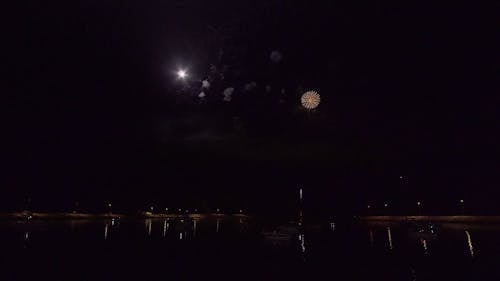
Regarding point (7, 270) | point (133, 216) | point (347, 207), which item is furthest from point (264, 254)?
point (133, 216)

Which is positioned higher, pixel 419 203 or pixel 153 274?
pixel 419 203

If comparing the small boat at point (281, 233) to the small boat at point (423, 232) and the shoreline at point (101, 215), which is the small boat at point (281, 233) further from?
the shoreline at point (101, 215)

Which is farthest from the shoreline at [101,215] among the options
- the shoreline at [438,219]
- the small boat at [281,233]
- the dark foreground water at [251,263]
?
the dark foreground water at [251,263]

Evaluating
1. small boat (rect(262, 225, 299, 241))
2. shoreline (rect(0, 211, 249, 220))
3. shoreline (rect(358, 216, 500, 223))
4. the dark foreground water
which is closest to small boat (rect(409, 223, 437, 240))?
the dark foreground water

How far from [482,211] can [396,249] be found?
97347 mm

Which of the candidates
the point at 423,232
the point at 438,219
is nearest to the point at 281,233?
the point at 423,232

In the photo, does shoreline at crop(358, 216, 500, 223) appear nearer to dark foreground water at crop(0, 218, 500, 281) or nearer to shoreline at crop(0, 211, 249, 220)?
shoreline at crop(0, 211, 249, 220)

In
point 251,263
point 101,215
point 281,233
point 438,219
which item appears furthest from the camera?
point 101,215

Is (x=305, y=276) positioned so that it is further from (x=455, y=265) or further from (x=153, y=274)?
(x=455, y=265)

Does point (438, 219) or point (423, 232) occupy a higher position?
point (438, 219)

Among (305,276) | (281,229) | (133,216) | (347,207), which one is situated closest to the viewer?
(305,276)

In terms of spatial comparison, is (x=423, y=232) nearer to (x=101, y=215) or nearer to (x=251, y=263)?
(x=251, y=263)

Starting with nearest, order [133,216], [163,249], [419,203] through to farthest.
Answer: [163,249] < [419,203] < [133,216]

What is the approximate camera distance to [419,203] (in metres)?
142
